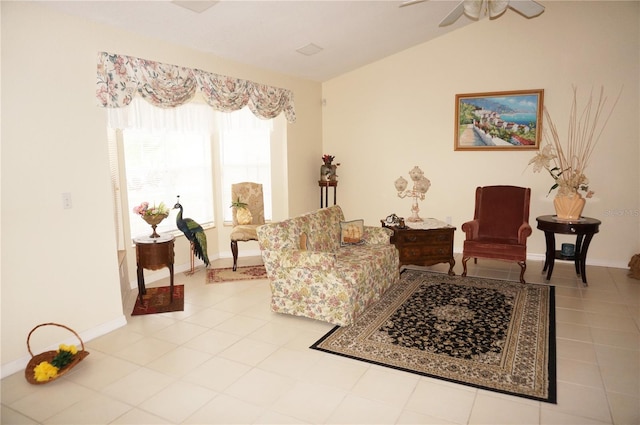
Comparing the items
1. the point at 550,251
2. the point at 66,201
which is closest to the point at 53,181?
the point at 66,201

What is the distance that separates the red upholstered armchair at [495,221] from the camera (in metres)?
4.91

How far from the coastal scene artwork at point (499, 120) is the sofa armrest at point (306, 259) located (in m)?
3.29

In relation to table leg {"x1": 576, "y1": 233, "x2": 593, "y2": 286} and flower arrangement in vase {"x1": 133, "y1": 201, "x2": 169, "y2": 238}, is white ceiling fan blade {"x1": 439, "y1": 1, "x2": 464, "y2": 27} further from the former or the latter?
flower arrangement in vase {"x1": 133, "y1": 201, "x2": 169, "y2": 238}

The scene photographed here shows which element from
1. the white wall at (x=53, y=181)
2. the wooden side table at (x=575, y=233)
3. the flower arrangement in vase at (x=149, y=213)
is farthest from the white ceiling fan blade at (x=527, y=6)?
→ the flower arrangement in vase at (x=149, y=213)

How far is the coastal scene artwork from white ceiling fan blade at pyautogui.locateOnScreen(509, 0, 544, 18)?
2523 millimetres

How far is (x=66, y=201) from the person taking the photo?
10.7 ft

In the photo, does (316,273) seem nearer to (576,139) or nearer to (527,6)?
(527,6)

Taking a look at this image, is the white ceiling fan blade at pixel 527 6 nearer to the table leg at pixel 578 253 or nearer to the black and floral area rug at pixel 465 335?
the black and floral area rug at pixel 465 335

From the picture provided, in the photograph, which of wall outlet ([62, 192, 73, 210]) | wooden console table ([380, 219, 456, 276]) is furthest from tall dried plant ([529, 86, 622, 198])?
wall outlet ([62, 192, 73, 210])

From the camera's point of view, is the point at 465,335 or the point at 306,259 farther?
the point at 306,259

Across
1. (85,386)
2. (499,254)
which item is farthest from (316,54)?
(85,386)

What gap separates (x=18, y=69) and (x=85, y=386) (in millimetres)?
2184

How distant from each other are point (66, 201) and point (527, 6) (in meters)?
3.77

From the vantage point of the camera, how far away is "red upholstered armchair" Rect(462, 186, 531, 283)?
4914mm
